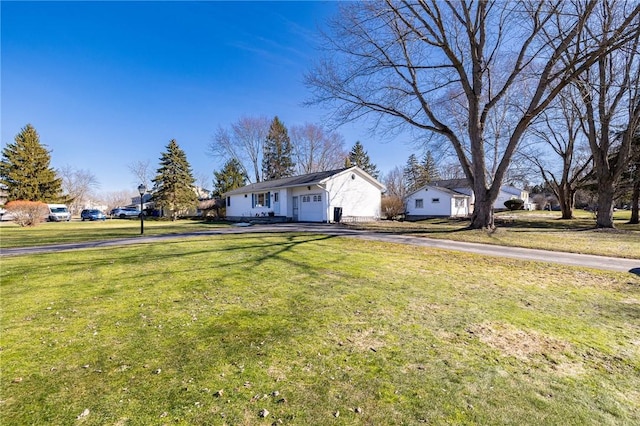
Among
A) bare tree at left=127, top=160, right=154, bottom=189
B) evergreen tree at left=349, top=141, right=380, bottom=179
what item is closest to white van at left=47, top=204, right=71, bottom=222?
bare tree at left=127, top=160, right=154, bottom=189

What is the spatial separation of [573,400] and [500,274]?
4.84 metres

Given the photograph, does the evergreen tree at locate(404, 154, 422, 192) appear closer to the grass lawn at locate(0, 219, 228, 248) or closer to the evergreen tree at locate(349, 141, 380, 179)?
the evergreen tree at locate(349, 141, 380, 179)

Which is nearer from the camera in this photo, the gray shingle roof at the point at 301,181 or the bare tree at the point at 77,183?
the gray shingle roof at the point at 301,181

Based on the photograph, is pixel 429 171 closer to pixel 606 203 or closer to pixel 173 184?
pixel 606 203

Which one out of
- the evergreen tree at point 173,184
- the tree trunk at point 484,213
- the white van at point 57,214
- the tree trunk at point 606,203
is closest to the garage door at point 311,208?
the tree trunk at point 484,213

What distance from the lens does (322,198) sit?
23.4m

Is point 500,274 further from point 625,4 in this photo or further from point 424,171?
point 424,171

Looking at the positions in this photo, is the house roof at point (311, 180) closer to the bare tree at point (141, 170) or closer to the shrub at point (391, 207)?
the shrub at point (391, 207)

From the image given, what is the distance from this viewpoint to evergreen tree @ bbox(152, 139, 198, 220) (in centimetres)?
3272

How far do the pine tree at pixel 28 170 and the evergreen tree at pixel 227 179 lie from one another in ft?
63.2

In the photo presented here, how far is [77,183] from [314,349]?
76.5 metres

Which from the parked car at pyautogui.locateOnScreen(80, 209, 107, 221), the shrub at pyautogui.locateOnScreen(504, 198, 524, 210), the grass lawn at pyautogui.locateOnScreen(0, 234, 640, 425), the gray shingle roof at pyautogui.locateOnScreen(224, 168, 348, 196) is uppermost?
the gray shingle roof at pyautogui.locateOnScreen(224, 168, 348, 196)

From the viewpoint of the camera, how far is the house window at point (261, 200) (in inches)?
1109

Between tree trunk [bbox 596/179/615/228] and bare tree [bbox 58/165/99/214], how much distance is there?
7477cm
